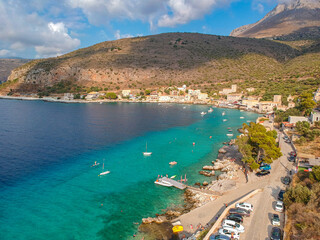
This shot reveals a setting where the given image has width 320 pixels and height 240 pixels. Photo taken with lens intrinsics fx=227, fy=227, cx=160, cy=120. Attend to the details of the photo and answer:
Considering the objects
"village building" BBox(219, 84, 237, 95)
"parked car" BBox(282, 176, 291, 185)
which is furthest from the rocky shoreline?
"village building" BBox(219, 84, 237, 95)

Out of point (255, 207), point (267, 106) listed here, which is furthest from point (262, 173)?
point (267, 106)

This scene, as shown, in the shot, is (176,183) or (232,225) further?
(176,183)

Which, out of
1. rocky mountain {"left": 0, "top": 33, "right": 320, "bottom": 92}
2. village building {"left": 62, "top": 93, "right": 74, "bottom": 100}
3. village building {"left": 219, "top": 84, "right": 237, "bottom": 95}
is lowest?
village building {"left": 62, "top": 93, "right": 74, "bottom": 100}

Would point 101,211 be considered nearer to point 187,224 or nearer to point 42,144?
point 187,224

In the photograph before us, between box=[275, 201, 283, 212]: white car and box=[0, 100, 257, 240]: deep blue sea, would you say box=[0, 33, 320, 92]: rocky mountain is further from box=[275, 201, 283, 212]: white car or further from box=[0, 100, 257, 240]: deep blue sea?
box=[275, 201, 283, 212]: white car

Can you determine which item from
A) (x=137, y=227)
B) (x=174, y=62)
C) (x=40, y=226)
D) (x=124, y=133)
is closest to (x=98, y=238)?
(x=137, y=227)

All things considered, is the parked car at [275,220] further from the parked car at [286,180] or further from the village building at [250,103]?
the village building at [250,103]

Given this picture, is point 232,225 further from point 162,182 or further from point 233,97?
point 233,97
